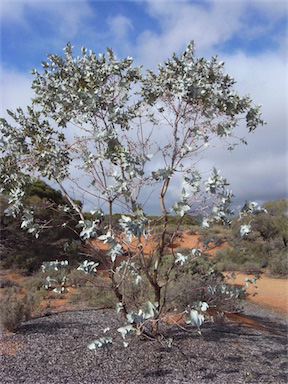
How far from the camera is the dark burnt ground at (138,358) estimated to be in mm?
4336

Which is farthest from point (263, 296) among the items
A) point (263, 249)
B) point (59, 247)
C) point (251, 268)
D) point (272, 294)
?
point (59, 247)

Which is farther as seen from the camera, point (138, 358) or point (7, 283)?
point (7, 283)

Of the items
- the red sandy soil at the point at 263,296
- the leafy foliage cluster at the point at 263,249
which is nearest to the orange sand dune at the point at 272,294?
the red sandy soil at the point at 263,296

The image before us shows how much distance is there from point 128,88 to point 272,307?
808 cm

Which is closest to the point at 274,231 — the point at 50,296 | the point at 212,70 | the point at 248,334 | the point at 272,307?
the point at 272,307

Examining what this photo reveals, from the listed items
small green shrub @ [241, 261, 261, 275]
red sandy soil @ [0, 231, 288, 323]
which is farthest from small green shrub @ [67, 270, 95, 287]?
small green shrub @ [241, 261, 261, 275]

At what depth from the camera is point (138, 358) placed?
4.82 m

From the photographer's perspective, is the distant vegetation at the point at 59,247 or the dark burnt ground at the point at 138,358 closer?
the dark burnt ground at the point at 138,358

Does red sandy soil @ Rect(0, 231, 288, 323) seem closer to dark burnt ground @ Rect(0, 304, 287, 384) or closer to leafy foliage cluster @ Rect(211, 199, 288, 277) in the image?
leafy foliage cluster @ Rect(211, 199, 288, 277)

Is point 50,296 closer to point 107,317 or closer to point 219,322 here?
point 107,317

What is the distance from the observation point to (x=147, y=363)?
469 centimetres

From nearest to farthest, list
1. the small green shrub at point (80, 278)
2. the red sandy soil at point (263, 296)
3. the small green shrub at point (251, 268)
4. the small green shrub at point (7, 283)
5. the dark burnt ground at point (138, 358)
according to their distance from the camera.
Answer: the dark burnt ground at point (138, 358) < the small green shrub at point (80, 278) < the red sandy soil at point (263, 296) < the small green shrub at point (7, 283) < the small green shrub at point (251, 268)

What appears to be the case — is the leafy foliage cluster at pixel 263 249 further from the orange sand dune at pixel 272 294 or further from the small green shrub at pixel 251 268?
the orange sand dune at pixel 272 294

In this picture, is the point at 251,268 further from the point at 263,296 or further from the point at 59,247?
the point at 59,247
